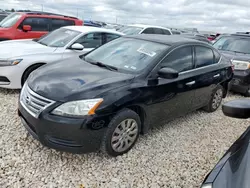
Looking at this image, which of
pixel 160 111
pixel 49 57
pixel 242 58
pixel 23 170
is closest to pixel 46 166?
pixel 23 170

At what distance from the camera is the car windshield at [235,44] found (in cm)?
702

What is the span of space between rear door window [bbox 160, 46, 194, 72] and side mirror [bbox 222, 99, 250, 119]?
135 centimetres

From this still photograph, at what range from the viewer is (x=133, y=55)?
358 cm

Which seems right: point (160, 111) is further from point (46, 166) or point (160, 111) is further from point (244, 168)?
point (244, 168)

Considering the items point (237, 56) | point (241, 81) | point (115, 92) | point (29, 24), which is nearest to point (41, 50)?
point (115, 92)

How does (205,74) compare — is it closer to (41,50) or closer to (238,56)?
(238,56)

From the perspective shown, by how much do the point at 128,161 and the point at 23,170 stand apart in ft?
4.16

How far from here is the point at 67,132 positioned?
262 cm

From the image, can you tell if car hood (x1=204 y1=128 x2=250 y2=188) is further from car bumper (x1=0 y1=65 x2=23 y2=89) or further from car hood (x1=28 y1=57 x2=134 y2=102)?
car bumper (x1=0 y1=65 x2=23 y2=89)

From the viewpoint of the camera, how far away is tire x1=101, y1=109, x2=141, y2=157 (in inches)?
112

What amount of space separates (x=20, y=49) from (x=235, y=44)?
6.13 metres

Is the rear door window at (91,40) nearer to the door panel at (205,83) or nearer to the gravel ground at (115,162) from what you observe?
the gravel ground at (115,162)

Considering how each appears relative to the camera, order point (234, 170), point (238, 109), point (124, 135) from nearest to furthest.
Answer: point (234, 170), point (238, 109), point (124, 135)

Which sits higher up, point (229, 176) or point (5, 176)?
point (229, 176)
